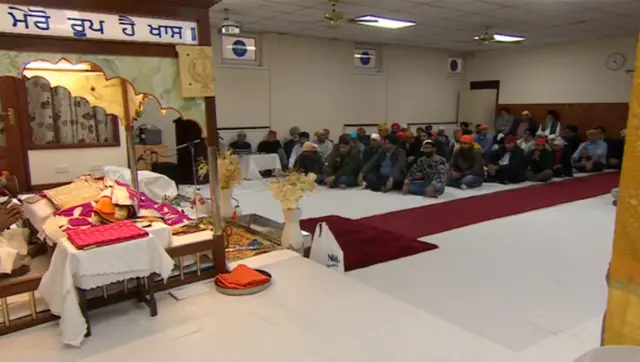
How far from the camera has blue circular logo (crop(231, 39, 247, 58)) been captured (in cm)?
892

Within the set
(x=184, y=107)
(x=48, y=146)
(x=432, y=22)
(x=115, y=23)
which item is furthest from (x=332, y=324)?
(x=432, y=22)

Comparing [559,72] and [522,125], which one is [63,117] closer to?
[522,125]

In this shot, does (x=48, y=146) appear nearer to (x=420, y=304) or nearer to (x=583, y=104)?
(x=420, y=304)

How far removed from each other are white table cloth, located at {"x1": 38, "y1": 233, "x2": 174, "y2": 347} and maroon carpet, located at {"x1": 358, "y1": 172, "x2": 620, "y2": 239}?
9.24ft

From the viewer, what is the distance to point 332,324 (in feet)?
8.47

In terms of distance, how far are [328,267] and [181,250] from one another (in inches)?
43.6

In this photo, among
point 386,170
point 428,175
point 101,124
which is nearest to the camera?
point 101,124

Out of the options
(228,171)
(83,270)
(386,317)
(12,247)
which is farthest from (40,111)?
(386,317)

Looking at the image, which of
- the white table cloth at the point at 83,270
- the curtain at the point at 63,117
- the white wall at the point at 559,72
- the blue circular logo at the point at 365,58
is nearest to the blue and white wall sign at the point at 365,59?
the blue circular logo at the point at 365,58

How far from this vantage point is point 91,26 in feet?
8.32

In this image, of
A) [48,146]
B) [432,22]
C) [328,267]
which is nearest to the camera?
[328,267]

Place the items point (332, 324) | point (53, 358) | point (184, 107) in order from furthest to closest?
point (184, 107) → point (332, 324) → point (53, 358)

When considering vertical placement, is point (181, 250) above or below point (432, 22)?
below

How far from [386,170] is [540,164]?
298 centimetres
